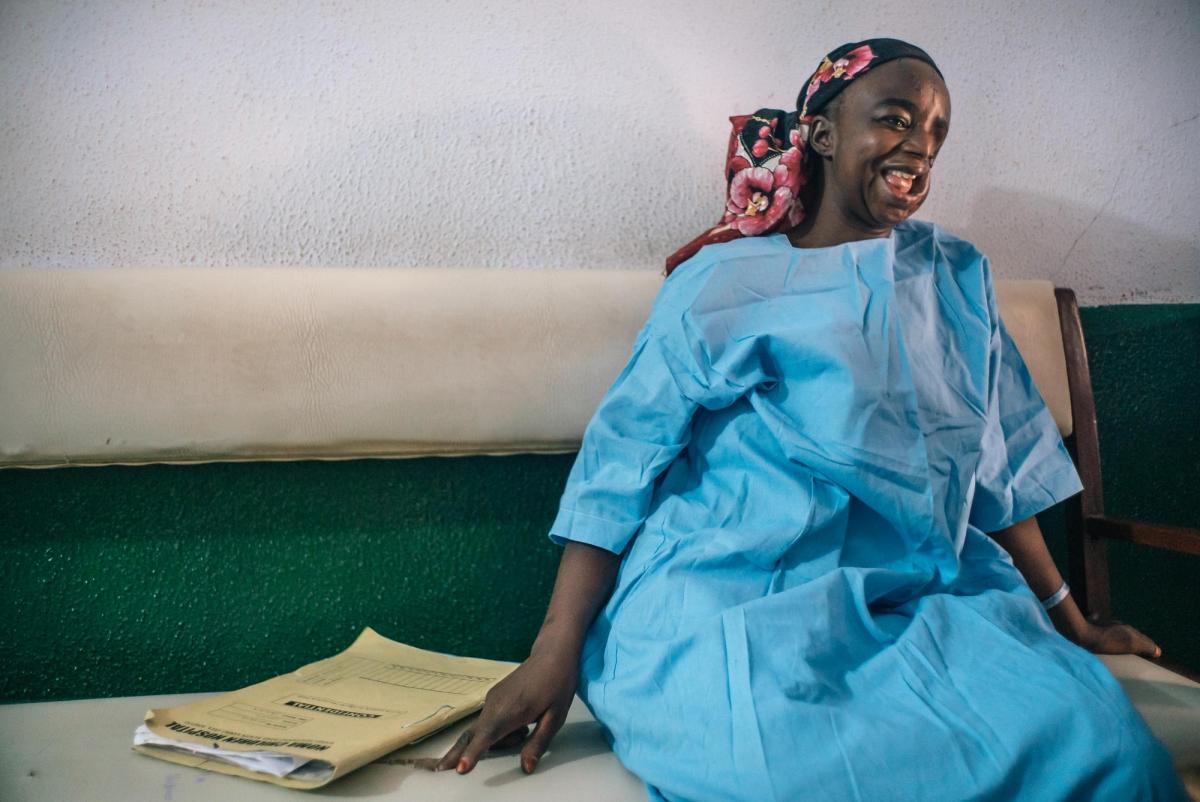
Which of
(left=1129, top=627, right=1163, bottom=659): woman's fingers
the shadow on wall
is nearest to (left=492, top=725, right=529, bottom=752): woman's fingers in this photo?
(left=1129, top=627, right=1163, bottom=659): woman's fingers

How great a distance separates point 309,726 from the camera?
118cm

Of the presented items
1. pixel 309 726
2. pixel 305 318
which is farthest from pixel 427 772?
pixel 305 318

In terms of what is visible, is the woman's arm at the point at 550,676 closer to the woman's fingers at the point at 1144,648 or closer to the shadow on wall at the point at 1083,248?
the woman's fingers at the point at 1144,648

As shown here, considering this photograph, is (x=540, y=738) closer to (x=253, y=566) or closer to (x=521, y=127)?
(x=253, y=566)

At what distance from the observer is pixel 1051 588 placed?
1478 millimetres

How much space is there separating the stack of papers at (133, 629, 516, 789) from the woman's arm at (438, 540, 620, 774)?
110 millimetres

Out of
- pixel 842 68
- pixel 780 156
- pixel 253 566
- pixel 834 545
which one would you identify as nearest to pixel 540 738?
pixel 834 545

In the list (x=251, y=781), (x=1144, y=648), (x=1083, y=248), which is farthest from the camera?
(x=1083, y=248)

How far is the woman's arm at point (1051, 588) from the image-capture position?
147cm

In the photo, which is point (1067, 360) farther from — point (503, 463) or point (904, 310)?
point (503, 463)

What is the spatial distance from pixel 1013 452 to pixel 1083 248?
795mm

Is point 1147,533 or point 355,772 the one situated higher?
point 1147,533

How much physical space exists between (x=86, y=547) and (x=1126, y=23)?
8.14ft

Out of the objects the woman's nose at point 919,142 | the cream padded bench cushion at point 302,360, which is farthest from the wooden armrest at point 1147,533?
the cream padded bench cushion at point 302,360
